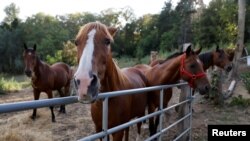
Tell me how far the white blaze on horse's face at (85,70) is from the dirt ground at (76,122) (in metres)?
2.97

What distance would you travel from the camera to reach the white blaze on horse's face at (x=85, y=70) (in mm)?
1778

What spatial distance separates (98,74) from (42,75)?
19.0 feet

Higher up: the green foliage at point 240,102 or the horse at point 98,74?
the horse at point 98,74

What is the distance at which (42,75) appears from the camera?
755 centimetres

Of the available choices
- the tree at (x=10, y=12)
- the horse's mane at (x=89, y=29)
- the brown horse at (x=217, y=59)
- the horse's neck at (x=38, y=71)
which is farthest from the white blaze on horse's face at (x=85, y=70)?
the tree at (x=10, y=12)

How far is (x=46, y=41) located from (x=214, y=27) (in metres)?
26.7

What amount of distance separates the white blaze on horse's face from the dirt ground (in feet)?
9.75

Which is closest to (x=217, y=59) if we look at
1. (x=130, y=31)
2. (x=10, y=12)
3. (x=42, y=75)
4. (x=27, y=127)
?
(x=42, y=75)

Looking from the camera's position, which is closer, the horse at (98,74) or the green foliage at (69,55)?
the horse at (98,74)

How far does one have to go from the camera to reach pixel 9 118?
718 cm

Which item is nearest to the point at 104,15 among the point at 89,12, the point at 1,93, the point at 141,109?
the point at 89,12

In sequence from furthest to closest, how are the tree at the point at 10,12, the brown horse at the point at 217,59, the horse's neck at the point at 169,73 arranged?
the tree at the point at 10,12, the brown horse at the point at 217,59, the horse's neck at the point at 169,73

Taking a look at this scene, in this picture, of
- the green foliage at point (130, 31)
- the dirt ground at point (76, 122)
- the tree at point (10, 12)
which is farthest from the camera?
the tree at point (10, 12)

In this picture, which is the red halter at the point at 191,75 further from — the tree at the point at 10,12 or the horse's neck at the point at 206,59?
the tree at the point at 10,12
